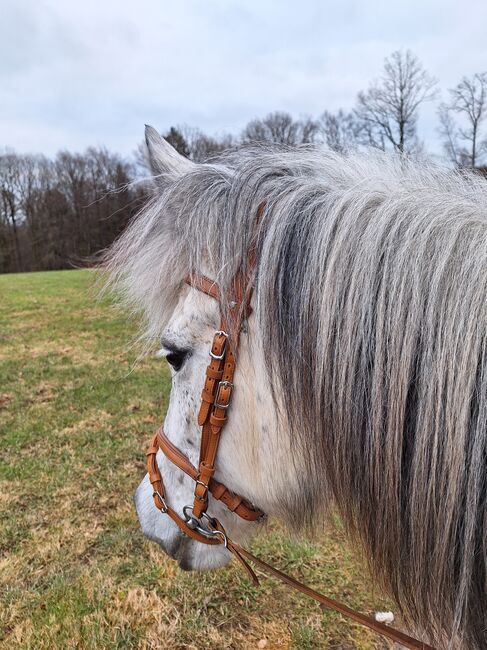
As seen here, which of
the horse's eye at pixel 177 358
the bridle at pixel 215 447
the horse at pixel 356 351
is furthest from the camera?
the horse's eye at pixel 177 358

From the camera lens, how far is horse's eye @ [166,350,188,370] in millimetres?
1256

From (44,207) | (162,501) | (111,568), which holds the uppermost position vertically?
(44,207)

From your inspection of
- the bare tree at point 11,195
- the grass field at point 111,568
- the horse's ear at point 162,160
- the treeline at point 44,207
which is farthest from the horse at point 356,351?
the bare tree at point 11,195

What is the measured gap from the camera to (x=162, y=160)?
150 centimetres

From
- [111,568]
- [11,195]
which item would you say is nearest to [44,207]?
[11,195]

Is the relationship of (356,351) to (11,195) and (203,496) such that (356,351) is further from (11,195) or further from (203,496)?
(11,195)

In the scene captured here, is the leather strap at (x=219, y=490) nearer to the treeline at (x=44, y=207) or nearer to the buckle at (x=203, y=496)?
the buckle at (x=203, y=496)

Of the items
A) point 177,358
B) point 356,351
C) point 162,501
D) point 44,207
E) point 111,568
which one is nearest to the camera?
point 356,351

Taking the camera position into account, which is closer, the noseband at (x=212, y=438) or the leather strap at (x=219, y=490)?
the noseband at (x=212, y=438)

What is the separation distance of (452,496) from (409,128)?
102ft

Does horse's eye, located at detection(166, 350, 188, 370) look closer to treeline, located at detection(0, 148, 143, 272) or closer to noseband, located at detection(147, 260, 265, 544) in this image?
noseband, located at detection(147, 260, 265, 544)

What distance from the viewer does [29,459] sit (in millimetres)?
4312

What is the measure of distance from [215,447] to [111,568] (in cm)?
212

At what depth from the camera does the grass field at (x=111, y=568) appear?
2303 mm
